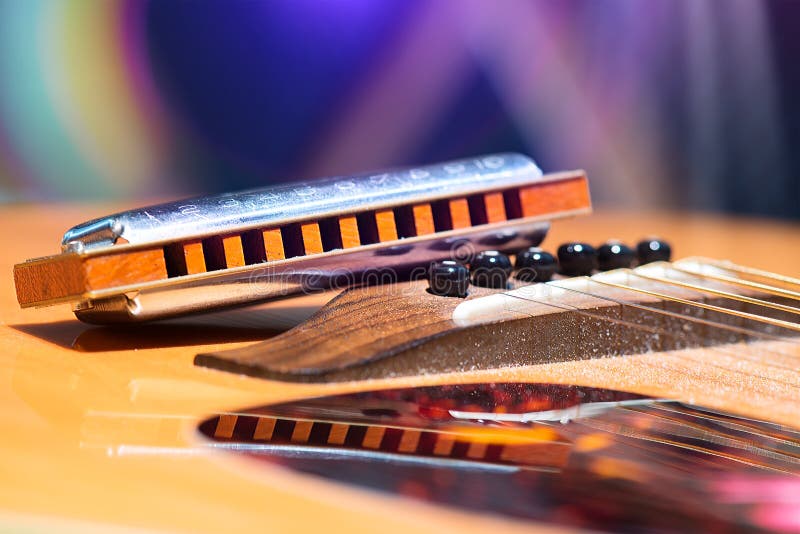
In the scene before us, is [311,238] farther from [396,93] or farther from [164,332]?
[396,93]

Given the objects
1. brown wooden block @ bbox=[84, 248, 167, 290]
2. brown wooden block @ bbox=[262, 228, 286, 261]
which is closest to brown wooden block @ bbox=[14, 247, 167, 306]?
brown wooden block @ bbox=[84, 248, 167, 290]

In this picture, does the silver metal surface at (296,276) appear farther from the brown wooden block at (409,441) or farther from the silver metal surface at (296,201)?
the brown wooden block at (409,441)

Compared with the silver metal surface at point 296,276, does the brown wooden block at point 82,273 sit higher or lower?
higher

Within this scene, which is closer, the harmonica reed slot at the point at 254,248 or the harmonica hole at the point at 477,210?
the harmonica reed slot at the point at 254,248

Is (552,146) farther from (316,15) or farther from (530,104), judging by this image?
(316,15)

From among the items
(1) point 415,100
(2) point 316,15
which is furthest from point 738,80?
(2) point 316,15

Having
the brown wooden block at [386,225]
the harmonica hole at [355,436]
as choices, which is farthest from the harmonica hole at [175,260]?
the harmonica hole at [355,436]

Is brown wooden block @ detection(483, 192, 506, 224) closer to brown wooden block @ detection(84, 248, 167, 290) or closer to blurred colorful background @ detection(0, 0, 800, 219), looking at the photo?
brown wooden block @ detection(84, 248, 167, 290)
